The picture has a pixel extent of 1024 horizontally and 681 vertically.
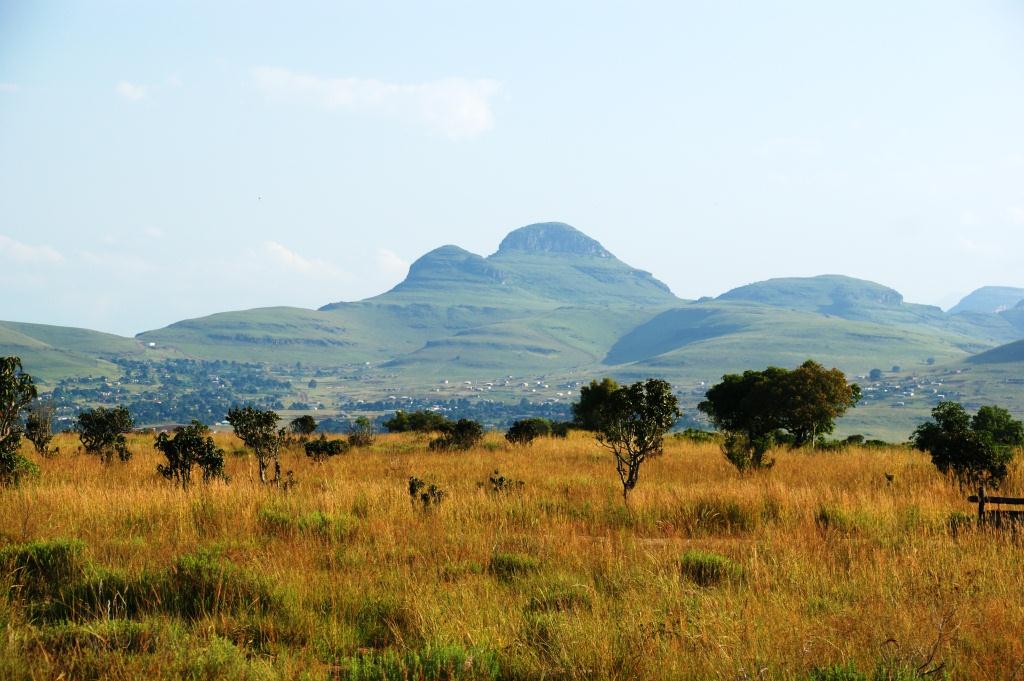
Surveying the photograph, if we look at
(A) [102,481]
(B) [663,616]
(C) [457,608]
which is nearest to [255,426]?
(A) [102,481]

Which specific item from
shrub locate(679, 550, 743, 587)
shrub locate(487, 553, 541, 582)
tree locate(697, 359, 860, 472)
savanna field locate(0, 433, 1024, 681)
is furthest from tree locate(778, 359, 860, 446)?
shrub locate(487, 553, 541, 582)

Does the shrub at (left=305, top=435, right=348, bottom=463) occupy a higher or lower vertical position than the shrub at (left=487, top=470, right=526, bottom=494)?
lower

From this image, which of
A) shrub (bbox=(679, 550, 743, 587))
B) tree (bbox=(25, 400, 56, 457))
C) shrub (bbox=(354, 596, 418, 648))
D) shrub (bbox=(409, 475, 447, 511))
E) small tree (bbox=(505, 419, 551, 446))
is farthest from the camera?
small tree (bbox=(505, 419, 551, 446))

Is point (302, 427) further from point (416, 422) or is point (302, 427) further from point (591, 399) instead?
point (591, 399)

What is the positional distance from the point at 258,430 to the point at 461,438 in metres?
12.0

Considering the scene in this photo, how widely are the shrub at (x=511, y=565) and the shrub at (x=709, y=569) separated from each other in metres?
1.83

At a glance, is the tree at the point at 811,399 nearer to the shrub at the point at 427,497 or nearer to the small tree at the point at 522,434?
the small tree at the point at 522,434

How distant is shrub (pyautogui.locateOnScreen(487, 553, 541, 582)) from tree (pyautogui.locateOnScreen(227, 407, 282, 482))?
9.91 meters

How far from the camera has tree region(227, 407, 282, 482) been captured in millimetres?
19078

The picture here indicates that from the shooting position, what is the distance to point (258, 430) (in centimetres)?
1922

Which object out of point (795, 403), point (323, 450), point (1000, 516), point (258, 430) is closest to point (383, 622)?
point (1000, 516)

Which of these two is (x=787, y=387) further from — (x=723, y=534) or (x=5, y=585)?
(x=5, y=585)

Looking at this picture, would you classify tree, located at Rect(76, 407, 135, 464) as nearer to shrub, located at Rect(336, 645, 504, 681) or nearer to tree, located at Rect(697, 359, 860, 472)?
shrub, located at Rect(336, 645, 504, 681)

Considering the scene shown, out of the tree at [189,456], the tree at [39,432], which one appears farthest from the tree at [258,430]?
the tree at [39,432]
